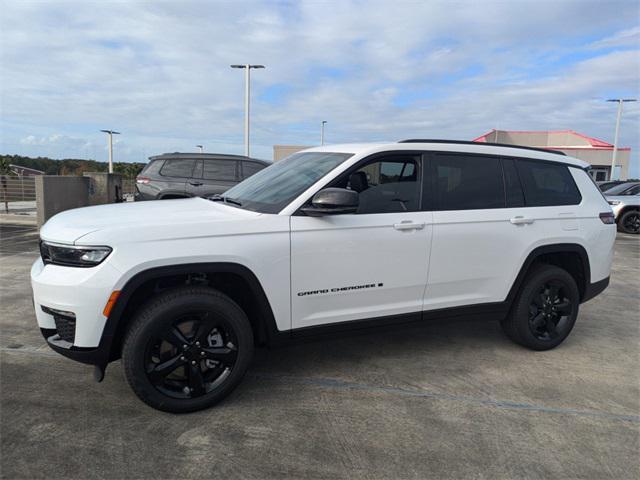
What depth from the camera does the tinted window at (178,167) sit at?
32.4 feet

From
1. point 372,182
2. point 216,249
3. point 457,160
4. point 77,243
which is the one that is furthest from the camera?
point 457,160

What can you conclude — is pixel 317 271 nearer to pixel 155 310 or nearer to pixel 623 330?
pixel 155 310

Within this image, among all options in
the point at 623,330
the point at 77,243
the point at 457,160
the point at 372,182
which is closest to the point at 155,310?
the point at 77,243

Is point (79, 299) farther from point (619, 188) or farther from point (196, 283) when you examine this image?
point (619, 188)

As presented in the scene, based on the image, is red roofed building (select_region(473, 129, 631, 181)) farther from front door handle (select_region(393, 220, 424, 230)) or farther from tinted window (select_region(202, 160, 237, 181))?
front door handle (select_region(393, 220, 424, 230))

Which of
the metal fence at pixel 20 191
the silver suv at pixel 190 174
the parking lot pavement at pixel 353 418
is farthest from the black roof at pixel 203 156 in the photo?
the metal fence at pixel 20 191

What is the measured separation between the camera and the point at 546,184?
13.9 ft

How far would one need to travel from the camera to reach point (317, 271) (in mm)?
3227

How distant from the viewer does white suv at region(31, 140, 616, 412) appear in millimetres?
2805

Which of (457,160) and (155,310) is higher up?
(457,160)

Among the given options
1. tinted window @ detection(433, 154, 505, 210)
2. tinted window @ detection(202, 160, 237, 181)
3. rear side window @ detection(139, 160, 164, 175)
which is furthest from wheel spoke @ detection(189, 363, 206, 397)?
rear side window @ detection(139, 160, 164, 175)

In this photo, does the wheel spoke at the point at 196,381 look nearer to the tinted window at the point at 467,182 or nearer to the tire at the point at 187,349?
the tire at the point at 187,349

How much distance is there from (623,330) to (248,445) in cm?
438

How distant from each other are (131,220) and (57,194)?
10349 millimetres
